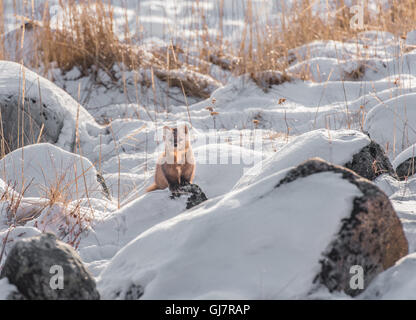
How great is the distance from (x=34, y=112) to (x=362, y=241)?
3525 millimetres

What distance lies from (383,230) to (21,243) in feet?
3.71

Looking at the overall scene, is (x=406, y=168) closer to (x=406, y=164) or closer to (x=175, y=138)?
(x=406, y=164)

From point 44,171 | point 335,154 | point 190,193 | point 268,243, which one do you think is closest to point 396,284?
point 268,243

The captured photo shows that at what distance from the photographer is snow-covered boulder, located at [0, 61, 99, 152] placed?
4332mm

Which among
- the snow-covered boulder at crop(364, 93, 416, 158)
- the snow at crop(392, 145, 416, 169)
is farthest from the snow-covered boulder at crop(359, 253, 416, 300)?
the snow-covered boulder at crop(364, 93, 416, 158)

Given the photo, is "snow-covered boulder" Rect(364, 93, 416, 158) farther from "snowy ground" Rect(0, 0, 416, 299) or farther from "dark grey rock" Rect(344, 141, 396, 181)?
"dark grey rock" Rect(344, 141, 396, 181)

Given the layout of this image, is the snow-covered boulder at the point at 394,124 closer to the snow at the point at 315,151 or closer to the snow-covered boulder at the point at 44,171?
the snow at the point at 315,151

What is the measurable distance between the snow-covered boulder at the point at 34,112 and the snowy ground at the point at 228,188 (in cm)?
2

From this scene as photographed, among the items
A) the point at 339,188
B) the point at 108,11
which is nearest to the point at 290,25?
the point at 108,11

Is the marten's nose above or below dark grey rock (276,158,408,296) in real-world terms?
above

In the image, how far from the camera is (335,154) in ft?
9.00

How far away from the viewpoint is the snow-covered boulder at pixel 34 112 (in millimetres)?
4332

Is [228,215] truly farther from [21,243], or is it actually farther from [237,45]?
[237,45]

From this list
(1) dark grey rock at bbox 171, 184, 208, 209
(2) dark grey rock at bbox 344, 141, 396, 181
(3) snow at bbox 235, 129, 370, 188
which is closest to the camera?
(3) snow at bbox 235, 129, 370, 188
